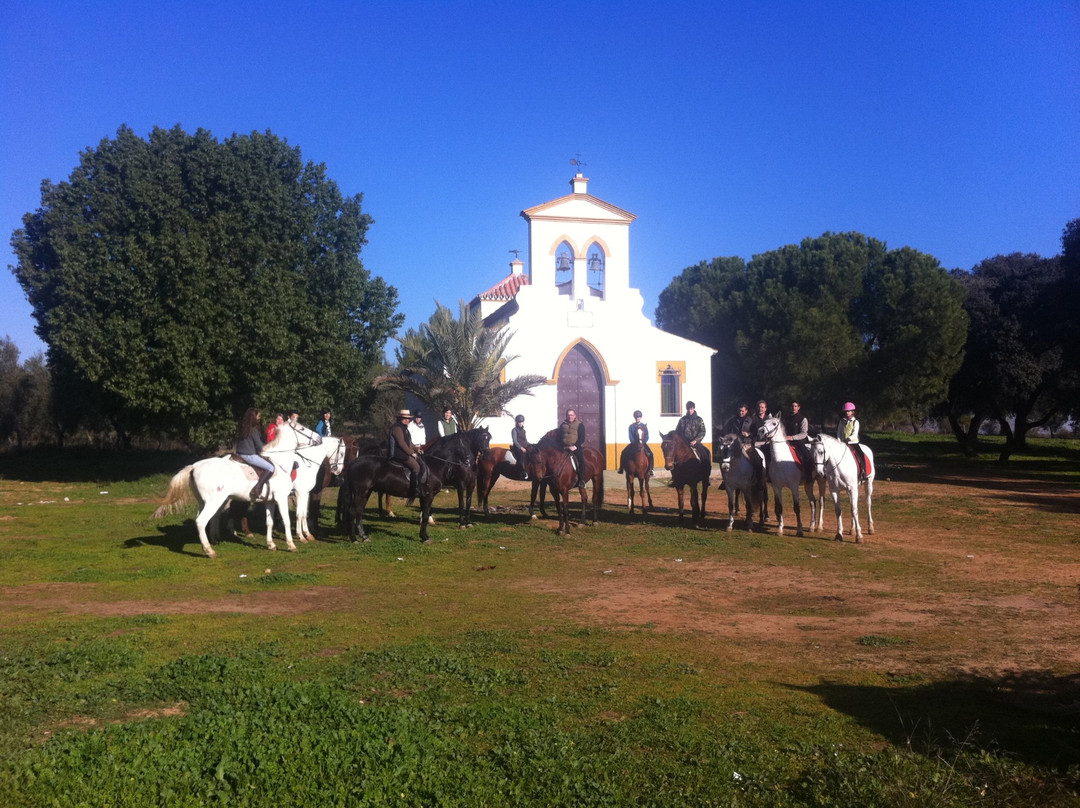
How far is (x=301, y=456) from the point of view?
49.4ft

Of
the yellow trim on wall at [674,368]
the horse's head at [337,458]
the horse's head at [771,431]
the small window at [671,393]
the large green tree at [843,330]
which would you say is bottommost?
the horse's head at [337,458]

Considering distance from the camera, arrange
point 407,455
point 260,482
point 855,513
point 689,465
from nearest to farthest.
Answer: point 260,482, point 407,455, point 855,513, point 689,465

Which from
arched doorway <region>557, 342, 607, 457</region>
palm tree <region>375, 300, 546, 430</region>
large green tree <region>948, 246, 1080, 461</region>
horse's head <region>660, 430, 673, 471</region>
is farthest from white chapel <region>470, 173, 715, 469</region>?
large green tree <region>948, 246, 1080, 461</region>

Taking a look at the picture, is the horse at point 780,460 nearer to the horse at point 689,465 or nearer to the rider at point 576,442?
the horse at point 689,465

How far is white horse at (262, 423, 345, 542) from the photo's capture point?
1473cm

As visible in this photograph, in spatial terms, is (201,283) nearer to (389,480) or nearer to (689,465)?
(389,480)

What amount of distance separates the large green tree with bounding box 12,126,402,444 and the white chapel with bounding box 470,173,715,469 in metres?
5.97

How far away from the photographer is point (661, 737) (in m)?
5.58

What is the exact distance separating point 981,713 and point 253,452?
11.3 m

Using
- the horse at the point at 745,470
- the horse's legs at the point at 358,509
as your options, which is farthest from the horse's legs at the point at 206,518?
the horse at the point at 745,470

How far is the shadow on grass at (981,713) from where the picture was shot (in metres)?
5.39

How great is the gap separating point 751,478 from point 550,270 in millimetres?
14589

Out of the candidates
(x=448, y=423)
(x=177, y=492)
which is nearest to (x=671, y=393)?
(x=448, y=423)

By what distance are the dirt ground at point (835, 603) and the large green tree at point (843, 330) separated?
2190 cm
